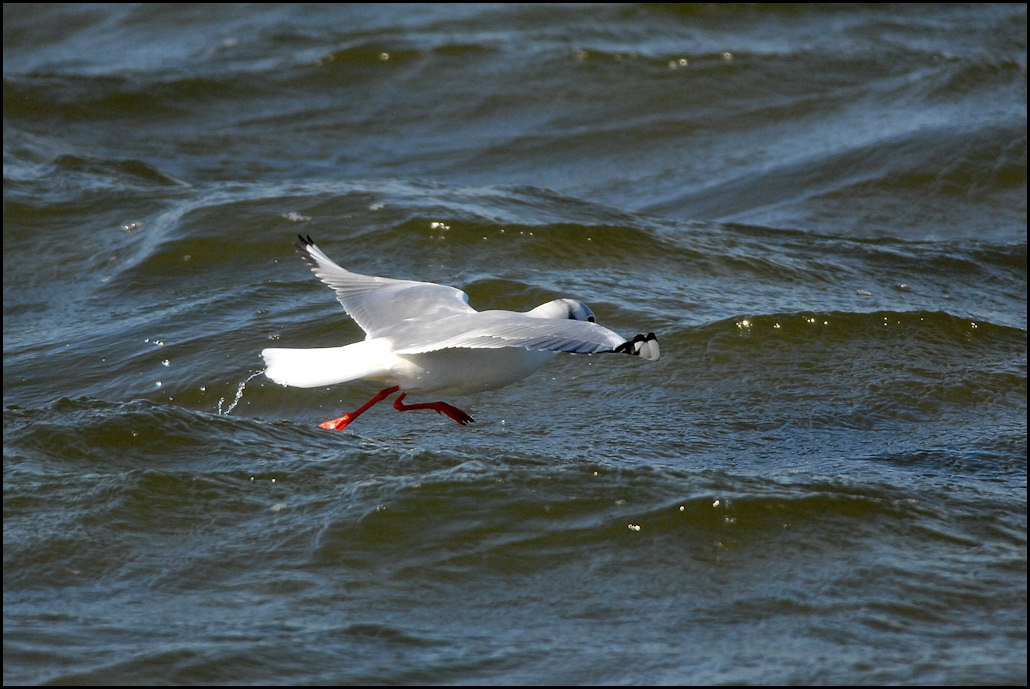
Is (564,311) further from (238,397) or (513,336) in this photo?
(238,397)

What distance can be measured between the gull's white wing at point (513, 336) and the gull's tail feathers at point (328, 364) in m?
0.12

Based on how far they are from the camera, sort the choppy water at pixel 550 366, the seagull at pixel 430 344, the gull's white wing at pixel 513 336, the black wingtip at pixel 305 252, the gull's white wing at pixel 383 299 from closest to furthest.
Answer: the choppy water at pixel 550 366, the gull's white wing at pixel 513 336, the seagull at pixel 430 344, the gull's white wing at pixel 383 299, the black wingtip at pixel 305 252

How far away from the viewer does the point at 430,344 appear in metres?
6.14

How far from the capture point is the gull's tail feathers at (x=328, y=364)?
611cm

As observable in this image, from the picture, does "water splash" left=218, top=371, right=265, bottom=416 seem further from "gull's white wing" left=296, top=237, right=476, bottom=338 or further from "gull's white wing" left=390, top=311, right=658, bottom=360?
"gull's white wing" left=390, top=311, right=658, bottom=360

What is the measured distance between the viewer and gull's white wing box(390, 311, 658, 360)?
5.49 metres

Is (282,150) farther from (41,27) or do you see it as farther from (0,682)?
(0,682)

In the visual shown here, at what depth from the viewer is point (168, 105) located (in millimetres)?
14102

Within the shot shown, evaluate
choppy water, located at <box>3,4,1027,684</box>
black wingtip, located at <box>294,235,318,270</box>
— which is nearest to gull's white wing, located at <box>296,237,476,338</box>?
black wingtip, located at <box>294,235,318,270</box>

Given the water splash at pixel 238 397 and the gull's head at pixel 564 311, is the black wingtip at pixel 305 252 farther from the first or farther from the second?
the gull's head at pixel 564 311

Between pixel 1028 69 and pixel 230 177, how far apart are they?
27.6ft

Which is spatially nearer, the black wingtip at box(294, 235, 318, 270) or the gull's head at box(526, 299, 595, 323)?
the gull's head at box(526, 299, 595, 323)

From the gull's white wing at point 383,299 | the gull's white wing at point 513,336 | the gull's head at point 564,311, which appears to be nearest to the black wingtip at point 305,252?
the gull's white wing at point 383,299

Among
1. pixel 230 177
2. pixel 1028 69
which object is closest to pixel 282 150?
pixel 230 177
